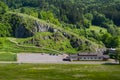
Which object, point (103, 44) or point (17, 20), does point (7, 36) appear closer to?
point (17, 20)

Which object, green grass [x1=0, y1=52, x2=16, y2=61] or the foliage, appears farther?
the foliage

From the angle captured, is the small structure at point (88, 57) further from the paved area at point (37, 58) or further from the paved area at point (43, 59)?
the paved area at point (37, 58)

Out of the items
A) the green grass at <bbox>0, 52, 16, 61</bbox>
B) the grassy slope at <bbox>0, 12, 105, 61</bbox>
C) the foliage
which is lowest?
the green grass at <bbox>0, 52, 16, 61</bbox>

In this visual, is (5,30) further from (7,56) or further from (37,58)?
(37,58)

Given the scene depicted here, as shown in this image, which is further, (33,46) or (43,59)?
(33,46)

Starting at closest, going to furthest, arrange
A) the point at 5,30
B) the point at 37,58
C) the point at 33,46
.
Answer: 1. the point at 37,58
2. the point at 33,46
3. the point at 5,30

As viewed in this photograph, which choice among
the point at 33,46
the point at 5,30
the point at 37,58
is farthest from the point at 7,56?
the point at 5,30

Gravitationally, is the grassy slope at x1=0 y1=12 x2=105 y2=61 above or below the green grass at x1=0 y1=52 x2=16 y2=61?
above

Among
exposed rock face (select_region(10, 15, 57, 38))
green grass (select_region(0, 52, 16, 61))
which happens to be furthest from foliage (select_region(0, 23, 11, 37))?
green grass (select_region(0, 52, 16, 61))

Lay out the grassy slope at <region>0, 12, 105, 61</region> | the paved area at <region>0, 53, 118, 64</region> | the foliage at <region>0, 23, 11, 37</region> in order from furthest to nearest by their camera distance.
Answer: the foliage at <region>0, 23, 11, 37</region>
the grassy slope at <region>0, 12, 105, 61</region>
the paved area at <region>0, 53, 118, 64</region>

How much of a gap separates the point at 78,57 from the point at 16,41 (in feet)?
117

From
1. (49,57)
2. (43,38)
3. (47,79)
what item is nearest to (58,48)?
(43,38)

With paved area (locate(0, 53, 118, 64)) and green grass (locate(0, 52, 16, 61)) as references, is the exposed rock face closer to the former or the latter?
paved area (locate(0, 53, 118, 64))

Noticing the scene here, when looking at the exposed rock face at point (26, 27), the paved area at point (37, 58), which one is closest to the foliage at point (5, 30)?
the exposed rock face at point (26, 27)
